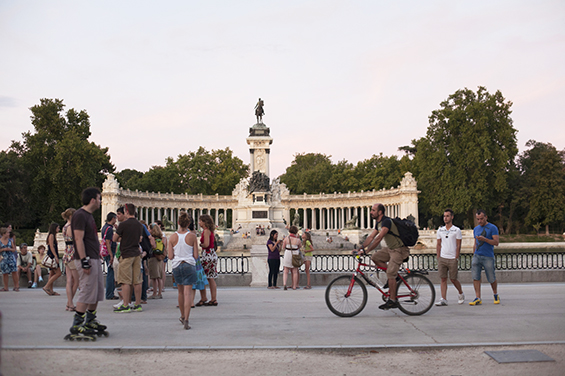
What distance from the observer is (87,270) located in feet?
26.9

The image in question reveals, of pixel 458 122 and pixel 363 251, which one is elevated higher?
pixel 458 122

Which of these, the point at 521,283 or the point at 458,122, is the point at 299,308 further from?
the point at 458,122

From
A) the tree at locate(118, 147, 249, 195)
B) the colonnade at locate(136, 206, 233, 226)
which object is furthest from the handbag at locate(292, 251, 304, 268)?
the tree at locate(118, 147, 249, 195)

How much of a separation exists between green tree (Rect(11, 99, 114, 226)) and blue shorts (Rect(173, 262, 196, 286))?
5936cm

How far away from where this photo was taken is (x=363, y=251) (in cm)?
972

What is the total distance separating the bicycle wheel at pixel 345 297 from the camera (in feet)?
33.0

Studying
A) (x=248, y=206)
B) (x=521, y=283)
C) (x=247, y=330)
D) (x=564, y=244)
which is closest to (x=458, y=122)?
(x=564, y=244)

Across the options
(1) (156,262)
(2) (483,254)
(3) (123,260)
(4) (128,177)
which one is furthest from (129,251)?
(4) (128,177)

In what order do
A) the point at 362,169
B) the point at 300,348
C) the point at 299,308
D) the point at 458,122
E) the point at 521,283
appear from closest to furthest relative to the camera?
the point at 300,348, the point at 299,308, the point at 521,283, the point at 458,122, the point at 362,169

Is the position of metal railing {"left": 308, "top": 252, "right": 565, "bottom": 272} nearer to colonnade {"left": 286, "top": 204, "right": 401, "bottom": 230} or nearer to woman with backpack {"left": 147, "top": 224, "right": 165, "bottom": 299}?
woman with backpack {"left": 147, "top": 224, "right": 165, "bottom": 299}

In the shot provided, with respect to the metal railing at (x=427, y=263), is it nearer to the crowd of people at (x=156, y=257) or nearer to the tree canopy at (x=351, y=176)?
the crowd of people at (x=156, y=257)

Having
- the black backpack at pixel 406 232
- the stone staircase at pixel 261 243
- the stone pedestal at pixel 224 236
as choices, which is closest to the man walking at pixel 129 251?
the black backpack at pixel 406 232

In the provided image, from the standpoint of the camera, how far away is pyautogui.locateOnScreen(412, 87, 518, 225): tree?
58469mm

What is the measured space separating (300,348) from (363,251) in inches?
112
